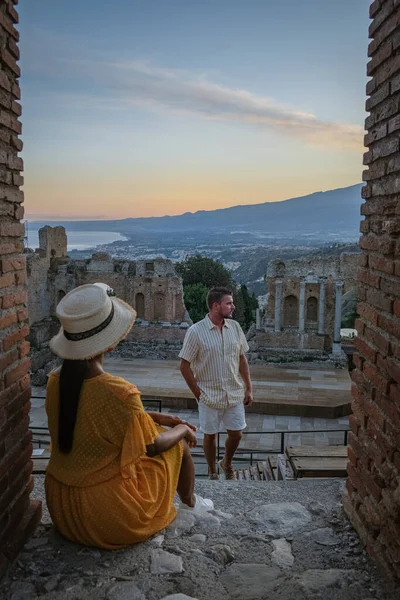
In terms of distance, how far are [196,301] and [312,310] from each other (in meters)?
17.0

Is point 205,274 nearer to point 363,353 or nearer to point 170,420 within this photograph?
point 170,420

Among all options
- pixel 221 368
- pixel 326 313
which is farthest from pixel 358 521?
pixel 326 313

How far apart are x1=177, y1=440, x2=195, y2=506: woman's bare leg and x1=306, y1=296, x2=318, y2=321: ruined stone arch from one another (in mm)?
22604

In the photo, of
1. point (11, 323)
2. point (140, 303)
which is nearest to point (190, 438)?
point (11, 323)

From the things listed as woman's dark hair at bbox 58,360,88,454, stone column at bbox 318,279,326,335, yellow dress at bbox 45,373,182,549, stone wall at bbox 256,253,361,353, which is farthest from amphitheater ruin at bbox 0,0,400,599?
stone column at bbox 318,279,326,335

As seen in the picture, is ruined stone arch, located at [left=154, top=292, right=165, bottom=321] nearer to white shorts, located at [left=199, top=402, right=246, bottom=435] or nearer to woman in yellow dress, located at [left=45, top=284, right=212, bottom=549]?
white shorts, located at [left=199, top=402, right=246, bottom=435]

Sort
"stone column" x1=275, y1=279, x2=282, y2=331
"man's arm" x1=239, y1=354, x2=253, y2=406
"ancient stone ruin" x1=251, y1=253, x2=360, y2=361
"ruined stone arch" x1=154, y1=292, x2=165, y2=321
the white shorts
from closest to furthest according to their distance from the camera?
the white shorts → "man's arm" x1=239, y1=354, x2=253, y2=406 → "ancient stone ruin" x1=251, y1=253, x2=360, y2=361 → "stone column" x1=275, y1=279, x2=282, y2=331 → "ruined stone arch" x1=154, y1=292, x2=165, y2=321

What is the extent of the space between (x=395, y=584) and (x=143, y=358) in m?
19.5

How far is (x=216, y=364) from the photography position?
18.8ft

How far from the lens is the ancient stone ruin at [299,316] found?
23.7 meters

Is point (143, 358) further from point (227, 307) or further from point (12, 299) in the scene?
point (12, 299)

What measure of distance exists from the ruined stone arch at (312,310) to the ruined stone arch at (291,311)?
55cm

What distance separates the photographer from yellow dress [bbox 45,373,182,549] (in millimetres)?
3270

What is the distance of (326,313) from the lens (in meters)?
25.2
